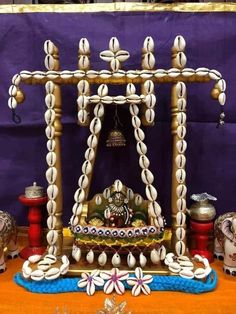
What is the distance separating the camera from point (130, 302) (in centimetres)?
92

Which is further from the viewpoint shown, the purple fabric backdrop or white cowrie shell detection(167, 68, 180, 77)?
the purple fabric backdrop

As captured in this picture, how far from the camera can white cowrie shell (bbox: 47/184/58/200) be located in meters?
1.01

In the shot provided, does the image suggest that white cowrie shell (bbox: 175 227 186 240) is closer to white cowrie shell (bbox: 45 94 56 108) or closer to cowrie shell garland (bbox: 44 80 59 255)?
cowrie shell garland (bbox: 44 80 59 255)

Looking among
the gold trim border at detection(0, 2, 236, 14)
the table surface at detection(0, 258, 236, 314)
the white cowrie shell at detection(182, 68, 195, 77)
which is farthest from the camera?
the gold trim border at detection(0, 2, 236, 14)

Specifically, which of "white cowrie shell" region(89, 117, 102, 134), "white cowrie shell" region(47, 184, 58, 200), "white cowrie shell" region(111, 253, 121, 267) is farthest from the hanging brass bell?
"white cowrie shell" region(111, 253, 121, 267)

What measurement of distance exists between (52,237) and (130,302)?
0.85 ft

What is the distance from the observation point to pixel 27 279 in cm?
99

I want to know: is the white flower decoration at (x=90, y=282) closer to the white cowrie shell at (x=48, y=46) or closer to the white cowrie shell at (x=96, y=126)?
the white cowrie shell at (x=96, y=126)

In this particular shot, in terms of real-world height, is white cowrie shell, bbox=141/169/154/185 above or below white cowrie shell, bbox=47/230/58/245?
above

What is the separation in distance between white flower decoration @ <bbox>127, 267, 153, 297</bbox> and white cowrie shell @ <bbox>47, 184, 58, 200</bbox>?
0.28 m

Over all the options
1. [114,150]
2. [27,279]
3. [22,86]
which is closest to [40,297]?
[27,279]

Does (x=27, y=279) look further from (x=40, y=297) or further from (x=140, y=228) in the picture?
(x=140, y=228)

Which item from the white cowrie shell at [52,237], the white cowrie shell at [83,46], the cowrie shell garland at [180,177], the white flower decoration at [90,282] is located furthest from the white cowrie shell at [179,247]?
the white cowrie shell at [83,46]

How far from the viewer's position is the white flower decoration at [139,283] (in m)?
0.95
